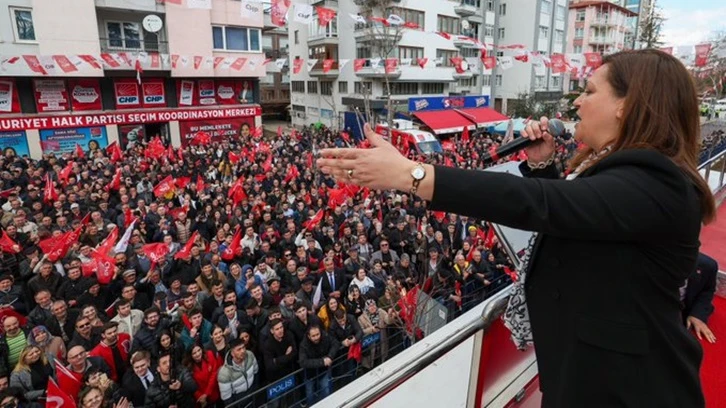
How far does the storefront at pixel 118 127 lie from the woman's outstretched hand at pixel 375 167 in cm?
2230

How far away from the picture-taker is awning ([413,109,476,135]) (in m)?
26.0

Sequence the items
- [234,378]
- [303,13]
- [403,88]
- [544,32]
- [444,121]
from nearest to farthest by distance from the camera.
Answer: [234,378] < [303,13] < [444,121] < [403,88] < [544,32]

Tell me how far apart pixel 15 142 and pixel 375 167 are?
23.5 meters

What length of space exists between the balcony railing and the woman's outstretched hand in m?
24.0

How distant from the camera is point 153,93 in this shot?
22.1 m

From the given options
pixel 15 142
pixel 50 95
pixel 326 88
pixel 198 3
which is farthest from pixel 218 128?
pixel 326 88

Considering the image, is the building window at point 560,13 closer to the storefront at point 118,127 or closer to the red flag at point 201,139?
the storefront at point 118,127

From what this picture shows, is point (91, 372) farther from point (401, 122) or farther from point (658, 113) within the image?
point (401, 122)

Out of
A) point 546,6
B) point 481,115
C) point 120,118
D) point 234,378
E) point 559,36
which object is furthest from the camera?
point 559,36

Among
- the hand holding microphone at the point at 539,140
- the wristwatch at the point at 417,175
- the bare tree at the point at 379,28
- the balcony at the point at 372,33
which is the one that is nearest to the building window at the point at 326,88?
the balcony at the point at 372,33

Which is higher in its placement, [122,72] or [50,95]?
[122,72]

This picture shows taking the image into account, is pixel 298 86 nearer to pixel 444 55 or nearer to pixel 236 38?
pixel 444 55

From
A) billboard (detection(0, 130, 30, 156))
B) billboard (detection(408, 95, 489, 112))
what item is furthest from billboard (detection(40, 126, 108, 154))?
billboard (detection(408, 95, 489, 112))

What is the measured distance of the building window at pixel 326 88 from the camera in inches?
1391
